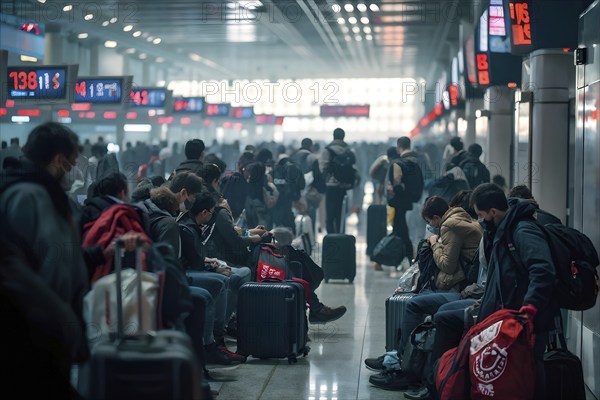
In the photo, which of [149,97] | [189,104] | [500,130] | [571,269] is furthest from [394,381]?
[189,104]

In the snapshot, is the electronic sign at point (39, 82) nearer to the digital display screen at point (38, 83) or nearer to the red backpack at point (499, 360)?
the digital display screen at point (38, 83)

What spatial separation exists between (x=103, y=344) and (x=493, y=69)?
12.0 metres

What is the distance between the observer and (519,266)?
5.60 metres

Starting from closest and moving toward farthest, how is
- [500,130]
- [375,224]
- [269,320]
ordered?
[269,320] < [375,224] < [500,130]

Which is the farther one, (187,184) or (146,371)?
(187,184)

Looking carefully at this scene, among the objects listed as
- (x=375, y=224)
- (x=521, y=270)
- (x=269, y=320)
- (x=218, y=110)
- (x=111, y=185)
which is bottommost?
(x=269, y=320)

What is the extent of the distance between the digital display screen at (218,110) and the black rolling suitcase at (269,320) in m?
31.9

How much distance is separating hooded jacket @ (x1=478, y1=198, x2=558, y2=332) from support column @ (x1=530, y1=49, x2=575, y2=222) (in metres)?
5.66

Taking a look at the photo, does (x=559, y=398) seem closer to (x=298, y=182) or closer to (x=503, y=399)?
(x=503, y=399)

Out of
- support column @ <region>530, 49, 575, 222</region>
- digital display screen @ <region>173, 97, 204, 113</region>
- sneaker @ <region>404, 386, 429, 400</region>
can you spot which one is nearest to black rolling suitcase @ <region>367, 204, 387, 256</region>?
support column @ <region>530, 49, 575, 222</region>

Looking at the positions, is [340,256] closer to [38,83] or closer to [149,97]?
[38,83]

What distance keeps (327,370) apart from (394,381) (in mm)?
745

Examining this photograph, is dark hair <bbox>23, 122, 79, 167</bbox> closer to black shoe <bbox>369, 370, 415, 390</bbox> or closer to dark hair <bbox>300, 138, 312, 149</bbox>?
black shoe <bbox>369, 370, 415, 390</bbox>

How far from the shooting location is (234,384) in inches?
275
